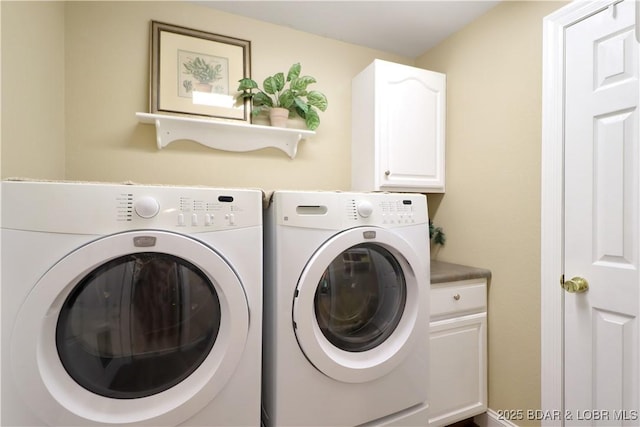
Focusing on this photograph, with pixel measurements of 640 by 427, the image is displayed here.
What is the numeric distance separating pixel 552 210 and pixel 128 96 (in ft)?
6.91

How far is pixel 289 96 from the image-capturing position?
70.0 inches

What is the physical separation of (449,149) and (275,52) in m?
1.23

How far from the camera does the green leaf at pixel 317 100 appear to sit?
1.81m

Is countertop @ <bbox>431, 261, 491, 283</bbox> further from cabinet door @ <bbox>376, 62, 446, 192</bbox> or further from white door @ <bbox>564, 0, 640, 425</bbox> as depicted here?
cabinet door @ <bbox>376, 62, 446, 192</bbox>

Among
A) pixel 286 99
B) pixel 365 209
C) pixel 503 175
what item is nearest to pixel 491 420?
pixel 503 175

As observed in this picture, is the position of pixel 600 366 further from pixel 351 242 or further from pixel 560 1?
pixel 560 1

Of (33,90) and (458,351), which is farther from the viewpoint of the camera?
(458,351)

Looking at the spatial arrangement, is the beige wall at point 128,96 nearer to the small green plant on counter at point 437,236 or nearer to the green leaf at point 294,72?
the green leaf at point 294,72

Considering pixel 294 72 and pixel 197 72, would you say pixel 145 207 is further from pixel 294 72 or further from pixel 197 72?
pixel 294 72

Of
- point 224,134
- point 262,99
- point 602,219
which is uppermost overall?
point 262,99

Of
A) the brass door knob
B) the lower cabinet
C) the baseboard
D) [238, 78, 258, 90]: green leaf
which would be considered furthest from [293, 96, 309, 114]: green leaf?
the baseboard

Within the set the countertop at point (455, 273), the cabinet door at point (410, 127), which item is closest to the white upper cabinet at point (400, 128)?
the cabinet door at point (410, 127)

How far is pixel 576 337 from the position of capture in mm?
1281

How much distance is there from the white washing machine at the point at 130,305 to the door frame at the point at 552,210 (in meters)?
1.26
